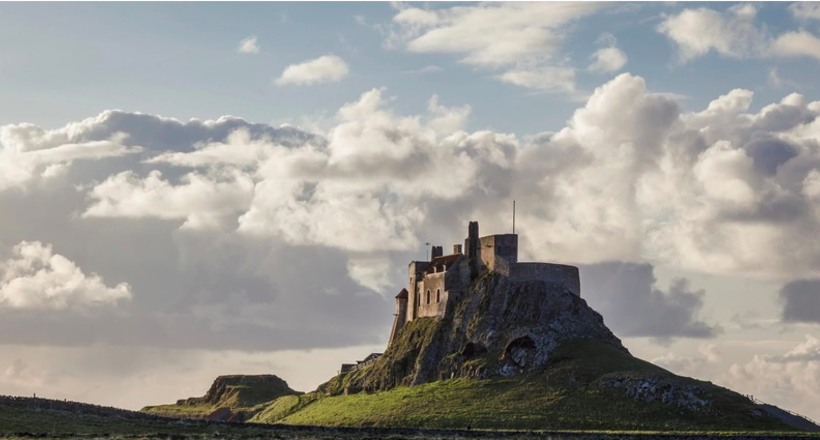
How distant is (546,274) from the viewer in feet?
604

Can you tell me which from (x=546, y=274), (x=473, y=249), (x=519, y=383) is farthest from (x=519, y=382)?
(x=473, y=249)

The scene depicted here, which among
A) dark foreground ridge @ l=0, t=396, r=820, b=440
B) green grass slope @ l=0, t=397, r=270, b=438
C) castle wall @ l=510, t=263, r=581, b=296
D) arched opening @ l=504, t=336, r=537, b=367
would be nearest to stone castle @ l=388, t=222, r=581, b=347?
castle wall @ l=510, t=263, r=581, b=296

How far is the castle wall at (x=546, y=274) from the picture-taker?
603 feet

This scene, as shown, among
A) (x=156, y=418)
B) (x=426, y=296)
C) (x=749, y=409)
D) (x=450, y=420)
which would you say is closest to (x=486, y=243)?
(x=426, y=296)

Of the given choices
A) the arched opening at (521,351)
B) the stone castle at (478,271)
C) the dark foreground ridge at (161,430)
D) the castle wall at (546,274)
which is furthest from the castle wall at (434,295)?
the dark foreground ridge at (161,430)

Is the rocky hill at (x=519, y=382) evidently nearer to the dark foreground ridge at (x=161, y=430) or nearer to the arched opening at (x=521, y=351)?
the arched opening at (x=521, y=351)

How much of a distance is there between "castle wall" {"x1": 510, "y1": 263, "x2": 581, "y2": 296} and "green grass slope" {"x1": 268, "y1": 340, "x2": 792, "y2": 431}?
11956 mm

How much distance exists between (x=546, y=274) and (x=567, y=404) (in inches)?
1263

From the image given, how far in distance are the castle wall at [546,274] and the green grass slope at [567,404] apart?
1196 cm

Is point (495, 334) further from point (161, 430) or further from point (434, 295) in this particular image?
point (161, 430)

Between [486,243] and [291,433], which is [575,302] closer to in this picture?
[486,243]

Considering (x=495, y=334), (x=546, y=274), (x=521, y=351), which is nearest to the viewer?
(x=521, y=351)

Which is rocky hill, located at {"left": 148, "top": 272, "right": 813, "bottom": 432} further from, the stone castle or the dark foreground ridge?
the dark foreground ridge

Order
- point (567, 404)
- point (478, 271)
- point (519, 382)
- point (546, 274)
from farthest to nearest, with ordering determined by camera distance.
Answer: point (478, 271) → point (546, 274) → point (519, 382) → point (567, 404)
